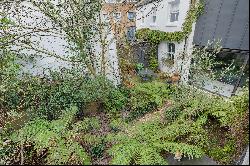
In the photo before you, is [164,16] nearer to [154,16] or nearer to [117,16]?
[154,16]

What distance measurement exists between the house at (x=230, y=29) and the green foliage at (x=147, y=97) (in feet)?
9.57

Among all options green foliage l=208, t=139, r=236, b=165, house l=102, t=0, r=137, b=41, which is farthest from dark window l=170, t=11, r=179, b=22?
green foliage l=208, t=139, r=236, b=165

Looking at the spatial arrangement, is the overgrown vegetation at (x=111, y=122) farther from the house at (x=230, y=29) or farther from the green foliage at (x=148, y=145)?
the house at (x=230, y=29)

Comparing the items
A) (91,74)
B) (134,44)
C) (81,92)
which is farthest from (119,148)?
(134,44)

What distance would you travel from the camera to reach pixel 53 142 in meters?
5.07

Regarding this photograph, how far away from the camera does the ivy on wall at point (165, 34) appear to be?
4.86 meters

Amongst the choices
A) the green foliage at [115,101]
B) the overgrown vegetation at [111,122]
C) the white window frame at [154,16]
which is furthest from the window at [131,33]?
the green foliage at [115,101]

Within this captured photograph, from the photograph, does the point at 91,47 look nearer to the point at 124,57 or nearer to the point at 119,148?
the point at 124,57

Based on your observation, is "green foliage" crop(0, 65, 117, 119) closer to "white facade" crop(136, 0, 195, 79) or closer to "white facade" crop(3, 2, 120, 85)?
"white facade" crop(3, 2, 120, 85)

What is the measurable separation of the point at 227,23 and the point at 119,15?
522 cm

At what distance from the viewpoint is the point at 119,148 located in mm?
4547

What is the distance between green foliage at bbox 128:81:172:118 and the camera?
764cm

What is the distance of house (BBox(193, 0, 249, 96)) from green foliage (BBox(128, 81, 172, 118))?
9.57ft

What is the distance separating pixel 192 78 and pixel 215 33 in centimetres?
247
